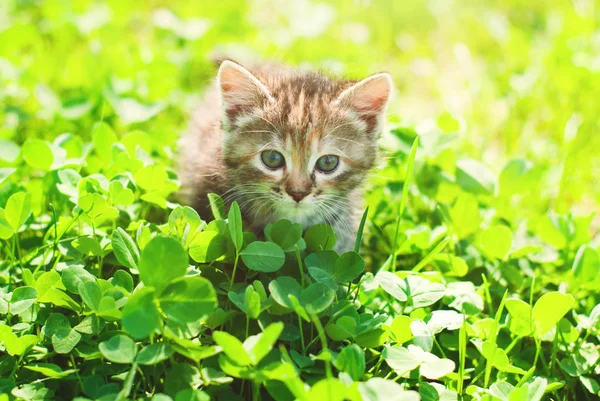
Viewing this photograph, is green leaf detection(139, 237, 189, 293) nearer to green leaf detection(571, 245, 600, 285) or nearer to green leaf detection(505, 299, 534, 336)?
green leaf detection(505, 299, 534, 336)

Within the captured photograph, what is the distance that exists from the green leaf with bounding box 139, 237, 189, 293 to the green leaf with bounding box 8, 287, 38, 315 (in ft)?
1.41

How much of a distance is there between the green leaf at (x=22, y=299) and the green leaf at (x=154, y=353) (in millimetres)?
441

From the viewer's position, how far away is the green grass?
1727 millimetres

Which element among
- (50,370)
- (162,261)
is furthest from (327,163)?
(50,370)

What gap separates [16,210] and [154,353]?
2.71 feet

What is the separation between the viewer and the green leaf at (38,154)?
2.49m

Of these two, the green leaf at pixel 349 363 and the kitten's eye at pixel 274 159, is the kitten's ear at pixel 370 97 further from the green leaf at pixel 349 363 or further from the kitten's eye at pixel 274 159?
the green leaf at pixel 349 363

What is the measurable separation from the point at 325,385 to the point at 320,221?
1.12 meters

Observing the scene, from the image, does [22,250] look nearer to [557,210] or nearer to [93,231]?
[93,231]

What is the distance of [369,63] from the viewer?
13.7ft

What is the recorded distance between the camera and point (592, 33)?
4.35 m

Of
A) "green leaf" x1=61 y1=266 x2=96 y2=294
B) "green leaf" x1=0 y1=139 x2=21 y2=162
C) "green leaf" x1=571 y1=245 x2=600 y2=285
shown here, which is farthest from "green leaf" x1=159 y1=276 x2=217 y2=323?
"green leaf" x1=571 y1=245 x2=600 y2=285

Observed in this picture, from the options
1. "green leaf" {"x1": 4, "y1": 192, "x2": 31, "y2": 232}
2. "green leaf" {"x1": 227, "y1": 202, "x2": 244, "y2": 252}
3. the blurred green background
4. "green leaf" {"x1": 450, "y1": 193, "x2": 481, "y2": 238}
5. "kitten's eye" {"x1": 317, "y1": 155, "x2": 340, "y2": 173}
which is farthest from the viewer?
the blurred green background

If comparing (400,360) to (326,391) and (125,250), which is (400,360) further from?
(125,250)
